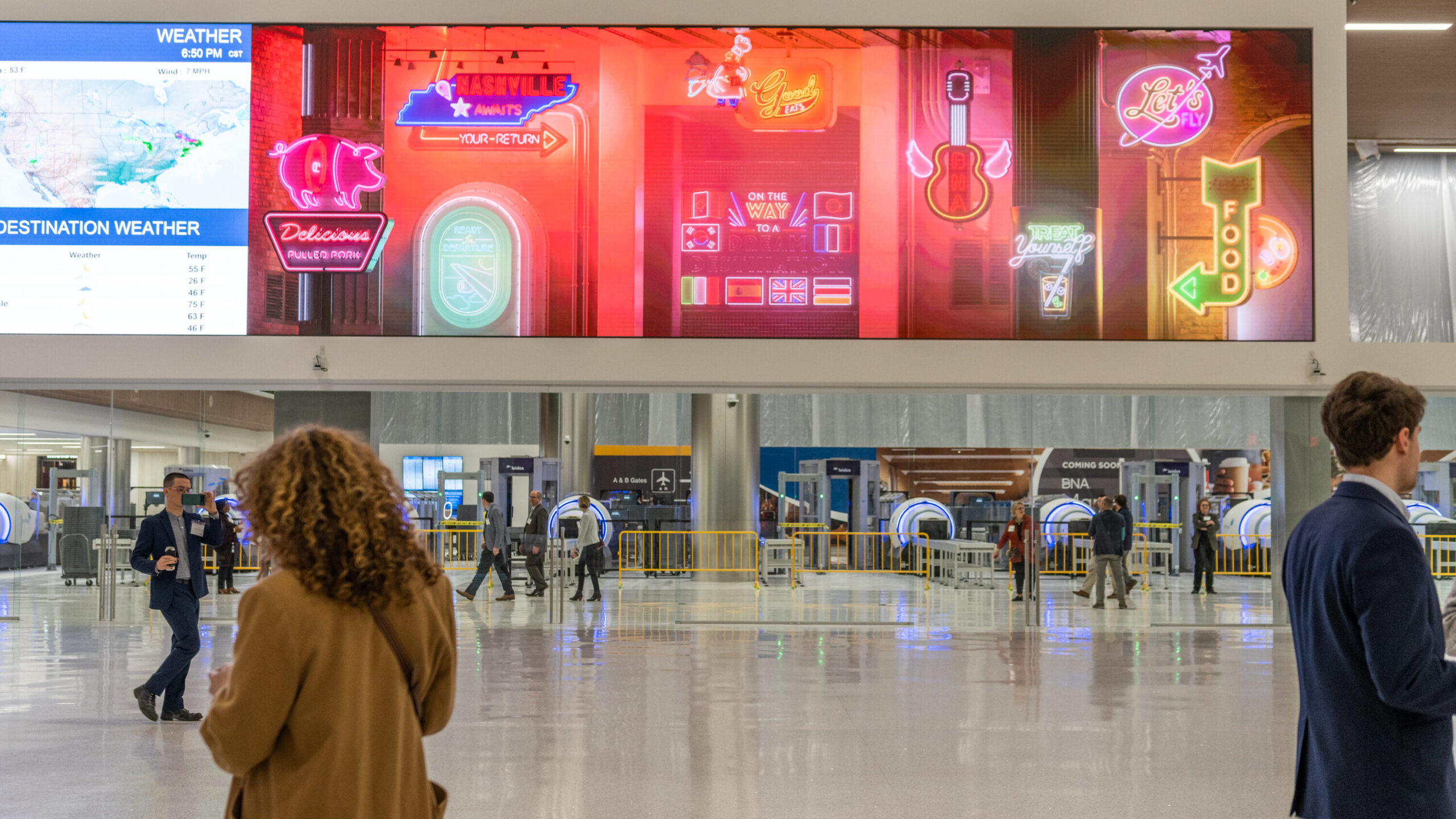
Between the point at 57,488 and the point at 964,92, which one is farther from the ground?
the point at 964,92

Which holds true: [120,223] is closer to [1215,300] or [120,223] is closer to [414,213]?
[414,213]

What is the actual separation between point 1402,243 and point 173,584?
15238mm

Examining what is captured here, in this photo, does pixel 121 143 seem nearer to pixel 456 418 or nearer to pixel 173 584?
pixel 456 418

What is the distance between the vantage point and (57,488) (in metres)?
13.0

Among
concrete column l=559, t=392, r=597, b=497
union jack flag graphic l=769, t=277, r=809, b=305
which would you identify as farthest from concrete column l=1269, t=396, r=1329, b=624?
concrete column l=559, t=392, r=597, b=497

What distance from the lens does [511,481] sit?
13656mm

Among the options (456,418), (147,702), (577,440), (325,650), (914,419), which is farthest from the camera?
(577,440)

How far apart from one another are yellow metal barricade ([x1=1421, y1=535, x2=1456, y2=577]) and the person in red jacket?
14.3 feet

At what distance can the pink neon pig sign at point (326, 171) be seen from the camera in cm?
1038

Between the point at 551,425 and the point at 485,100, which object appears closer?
the point at 485,100

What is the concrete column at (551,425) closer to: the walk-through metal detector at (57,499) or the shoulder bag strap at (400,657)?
the walk-through metal detector at (57,499)

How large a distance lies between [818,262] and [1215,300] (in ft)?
12.6

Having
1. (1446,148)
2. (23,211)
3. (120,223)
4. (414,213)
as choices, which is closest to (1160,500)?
(1446,148)

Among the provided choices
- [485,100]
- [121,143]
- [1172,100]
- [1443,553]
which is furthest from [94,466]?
[1443,553]
